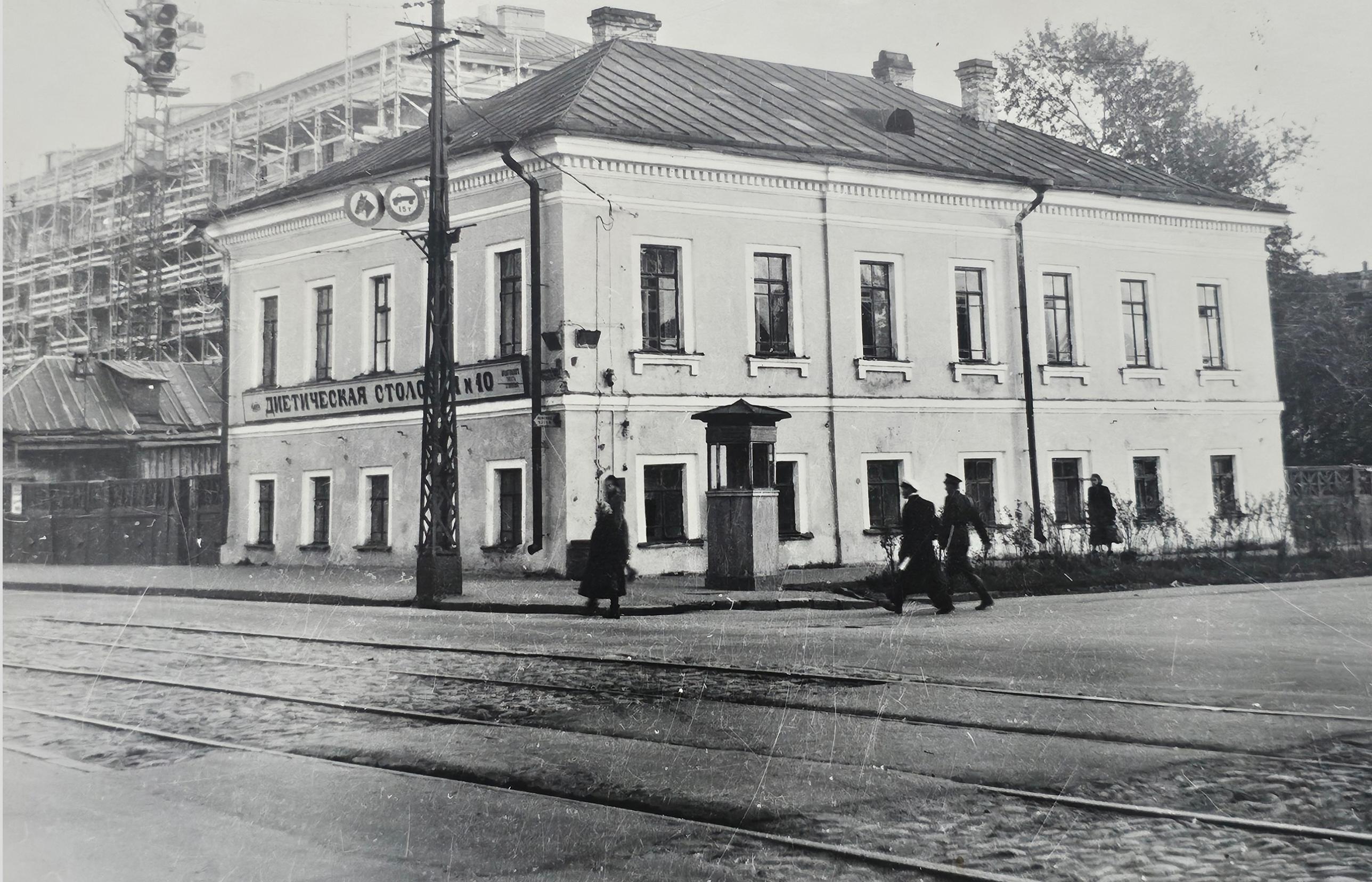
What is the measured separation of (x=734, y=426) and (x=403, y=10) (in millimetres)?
4366

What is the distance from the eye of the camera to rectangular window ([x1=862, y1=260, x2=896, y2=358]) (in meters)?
3.53

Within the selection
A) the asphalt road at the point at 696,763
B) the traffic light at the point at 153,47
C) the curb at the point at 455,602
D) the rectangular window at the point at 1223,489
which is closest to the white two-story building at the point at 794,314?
the rectangular window at the point at 1223,489

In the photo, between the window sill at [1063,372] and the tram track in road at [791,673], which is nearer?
the tram track in road at [791,673]

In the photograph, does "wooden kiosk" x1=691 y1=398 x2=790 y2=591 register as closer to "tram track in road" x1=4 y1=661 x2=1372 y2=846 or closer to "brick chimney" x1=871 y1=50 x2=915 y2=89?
"tram track in road" x1=4 y1=661 x2=1372 y2=846

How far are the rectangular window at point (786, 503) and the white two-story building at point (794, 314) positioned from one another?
0.06 m

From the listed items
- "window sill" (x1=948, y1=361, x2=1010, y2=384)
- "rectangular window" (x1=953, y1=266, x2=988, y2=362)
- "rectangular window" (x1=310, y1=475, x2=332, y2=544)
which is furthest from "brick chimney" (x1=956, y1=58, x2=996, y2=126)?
"rectangular window" (x1=310, y1=475, x2=332, y2=544)

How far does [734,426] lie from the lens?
25.6 ft

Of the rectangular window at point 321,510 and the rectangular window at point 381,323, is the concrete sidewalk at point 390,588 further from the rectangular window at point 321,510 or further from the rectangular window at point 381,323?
the rectangular window at point 381,323

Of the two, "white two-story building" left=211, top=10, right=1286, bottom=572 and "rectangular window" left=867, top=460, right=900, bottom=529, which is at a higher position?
"white two-story building" left=211, top=10, right=1286, bottom=572

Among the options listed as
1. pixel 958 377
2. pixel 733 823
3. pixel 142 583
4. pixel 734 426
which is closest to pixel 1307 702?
pixel 958 377

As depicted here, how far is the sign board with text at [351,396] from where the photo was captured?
5004mm

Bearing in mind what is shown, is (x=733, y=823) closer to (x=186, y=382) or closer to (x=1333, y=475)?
(x=1333, y=475)

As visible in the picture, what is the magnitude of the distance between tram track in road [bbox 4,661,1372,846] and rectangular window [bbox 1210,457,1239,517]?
0.67 meters

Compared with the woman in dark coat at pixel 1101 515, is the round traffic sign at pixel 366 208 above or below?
above
